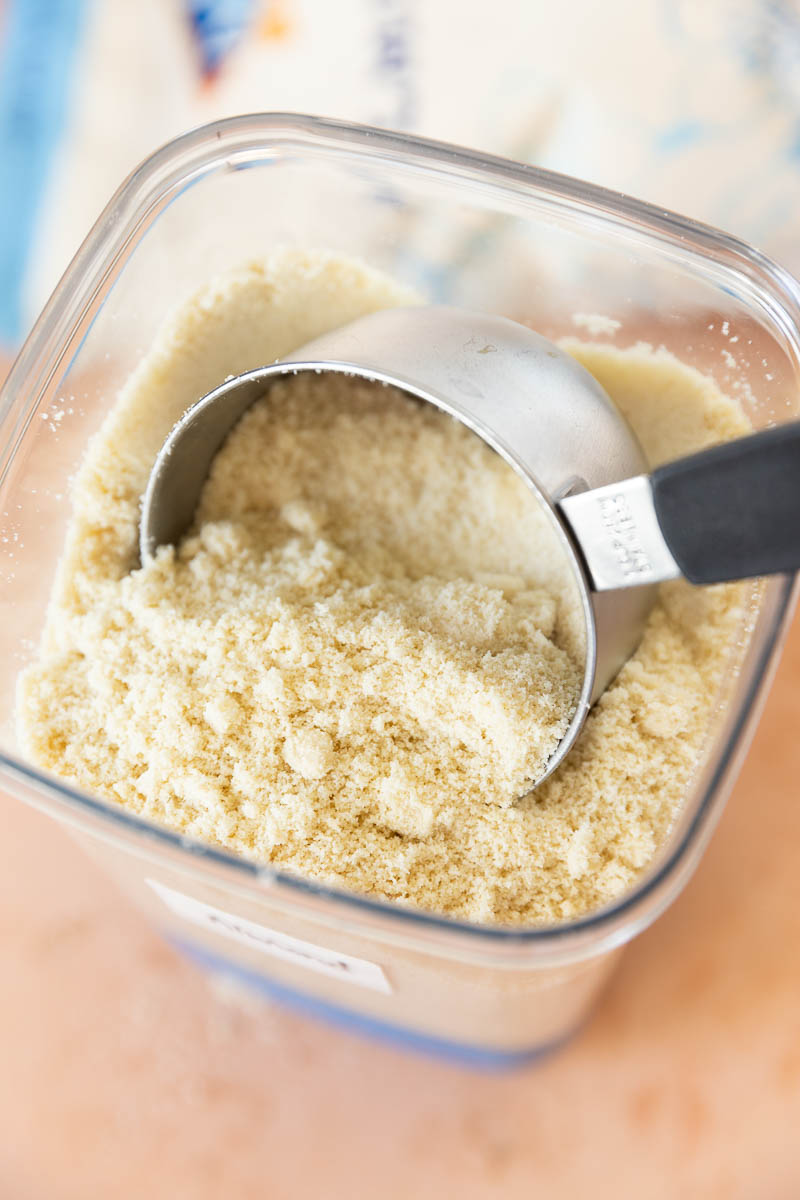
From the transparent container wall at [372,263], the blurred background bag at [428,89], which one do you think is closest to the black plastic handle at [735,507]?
the transparent container wall at [372,263]

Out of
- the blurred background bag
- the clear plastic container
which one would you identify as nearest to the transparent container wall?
the clear plastic container

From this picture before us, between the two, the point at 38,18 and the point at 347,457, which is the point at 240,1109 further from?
the point at 38,18

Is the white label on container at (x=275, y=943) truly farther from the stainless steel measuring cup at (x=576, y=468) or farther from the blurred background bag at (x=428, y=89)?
the blurred background bag at (x=428, y=89)

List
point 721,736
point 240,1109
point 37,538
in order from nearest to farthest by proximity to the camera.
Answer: point 721,736 < point 37,538 < point 240,1109

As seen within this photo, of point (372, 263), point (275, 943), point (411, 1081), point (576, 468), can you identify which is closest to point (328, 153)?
point (372, 263)

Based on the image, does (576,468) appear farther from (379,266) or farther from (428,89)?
(428,89)

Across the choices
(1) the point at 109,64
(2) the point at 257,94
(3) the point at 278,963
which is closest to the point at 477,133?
(2) the point at 257,94
